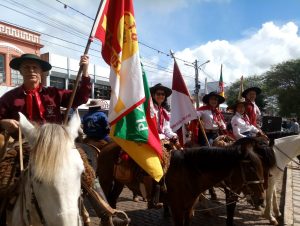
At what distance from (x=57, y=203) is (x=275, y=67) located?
51.9m

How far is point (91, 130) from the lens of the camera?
7.34m

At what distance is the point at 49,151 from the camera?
8.20 ft

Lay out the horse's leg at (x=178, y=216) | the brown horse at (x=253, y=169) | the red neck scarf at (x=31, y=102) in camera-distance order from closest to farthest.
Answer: the red neck scarf at (x=31, y=102) < the horse's leg at (x=178, y=216) < the brown horse at (x=253, y=169)

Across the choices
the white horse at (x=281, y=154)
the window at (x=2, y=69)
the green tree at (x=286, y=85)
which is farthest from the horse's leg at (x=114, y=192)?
the green tree at (x=286, y=85)

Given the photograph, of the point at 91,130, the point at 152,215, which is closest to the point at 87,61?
the point at 91,130

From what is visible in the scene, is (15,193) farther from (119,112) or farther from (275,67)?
(275,67)

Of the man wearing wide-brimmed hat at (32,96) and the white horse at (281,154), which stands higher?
the man wearing wide-brimmed hat at (32,96)

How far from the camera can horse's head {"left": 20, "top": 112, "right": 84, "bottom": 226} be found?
234 cm

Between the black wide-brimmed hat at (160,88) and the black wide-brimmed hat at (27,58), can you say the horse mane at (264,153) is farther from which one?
the black wide-brimmed hat at (27,58)

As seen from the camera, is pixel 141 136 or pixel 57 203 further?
pixel 141 136

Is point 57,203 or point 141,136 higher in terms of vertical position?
point 141,136

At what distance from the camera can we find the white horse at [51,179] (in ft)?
7.68

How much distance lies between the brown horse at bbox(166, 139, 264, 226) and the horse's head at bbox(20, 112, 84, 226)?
290cm

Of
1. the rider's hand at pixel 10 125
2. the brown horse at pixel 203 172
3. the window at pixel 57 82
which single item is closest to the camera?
the rider's hand at pixel 10 125
